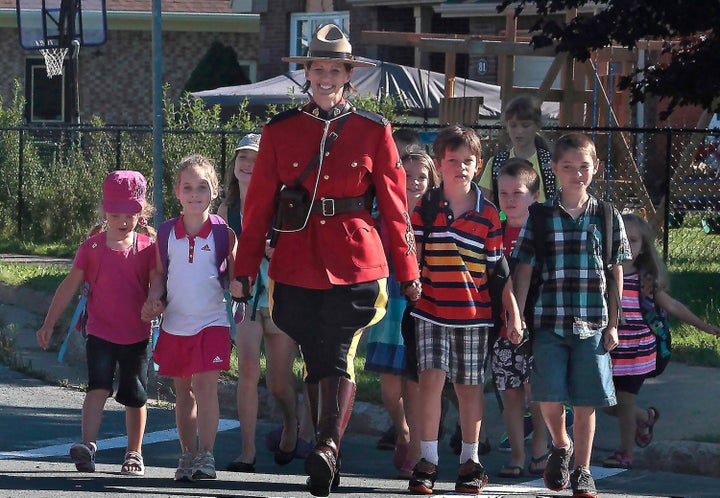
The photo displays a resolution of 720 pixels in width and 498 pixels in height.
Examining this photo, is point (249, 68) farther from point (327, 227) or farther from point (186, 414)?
point (327, 227)

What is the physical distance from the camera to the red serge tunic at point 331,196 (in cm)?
600

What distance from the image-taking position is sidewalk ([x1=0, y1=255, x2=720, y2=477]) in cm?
709

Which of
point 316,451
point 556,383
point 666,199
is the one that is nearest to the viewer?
point 316,451

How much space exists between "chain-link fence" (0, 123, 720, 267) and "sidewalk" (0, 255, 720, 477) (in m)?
4.78

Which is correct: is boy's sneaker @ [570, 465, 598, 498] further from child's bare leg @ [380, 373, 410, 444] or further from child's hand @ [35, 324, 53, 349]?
child's hand @ [35, 324, 53, 349]

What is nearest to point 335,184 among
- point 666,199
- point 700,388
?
point 700,388

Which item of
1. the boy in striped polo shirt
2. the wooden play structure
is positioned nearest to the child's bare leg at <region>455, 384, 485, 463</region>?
the boy in striped polo shirt

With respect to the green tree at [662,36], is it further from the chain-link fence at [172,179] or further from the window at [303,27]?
the window at [303,27]

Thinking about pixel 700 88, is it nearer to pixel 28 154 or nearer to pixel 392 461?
pixel 392 461

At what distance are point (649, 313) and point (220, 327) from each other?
2.39 m

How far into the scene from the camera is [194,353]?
653 cm

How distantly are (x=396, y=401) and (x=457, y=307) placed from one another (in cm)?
84

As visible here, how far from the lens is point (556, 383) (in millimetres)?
6180

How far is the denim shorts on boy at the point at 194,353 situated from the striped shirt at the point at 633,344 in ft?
7.08
